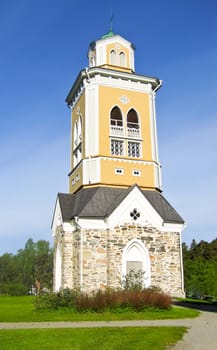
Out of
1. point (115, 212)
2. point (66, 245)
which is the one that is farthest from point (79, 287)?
point (115, 212)

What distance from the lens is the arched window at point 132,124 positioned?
25.4 meters

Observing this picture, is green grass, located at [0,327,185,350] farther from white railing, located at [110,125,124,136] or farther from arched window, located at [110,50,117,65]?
arched window, located at [110,50,117,65]

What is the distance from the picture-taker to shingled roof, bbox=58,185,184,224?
21.5m

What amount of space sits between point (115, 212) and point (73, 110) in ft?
33.2

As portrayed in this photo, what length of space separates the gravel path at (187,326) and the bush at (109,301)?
83.2 inches

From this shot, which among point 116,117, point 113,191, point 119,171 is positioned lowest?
point 113,191

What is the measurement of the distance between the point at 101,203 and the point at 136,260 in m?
3.60

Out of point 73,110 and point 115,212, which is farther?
point 73,110

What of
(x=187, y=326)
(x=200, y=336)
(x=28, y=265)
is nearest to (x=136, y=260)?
(x=187, y=326)

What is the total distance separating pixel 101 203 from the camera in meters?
22.1

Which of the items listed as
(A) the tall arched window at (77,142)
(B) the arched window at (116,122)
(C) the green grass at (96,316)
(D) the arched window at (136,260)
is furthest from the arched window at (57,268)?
(C) the green grass at (96,316)

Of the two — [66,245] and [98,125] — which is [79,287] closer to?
[66,245]

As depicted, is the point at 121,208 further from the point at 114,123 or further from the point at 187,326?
the point at 187,326

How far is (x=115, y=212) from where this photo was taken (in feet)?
69.6
